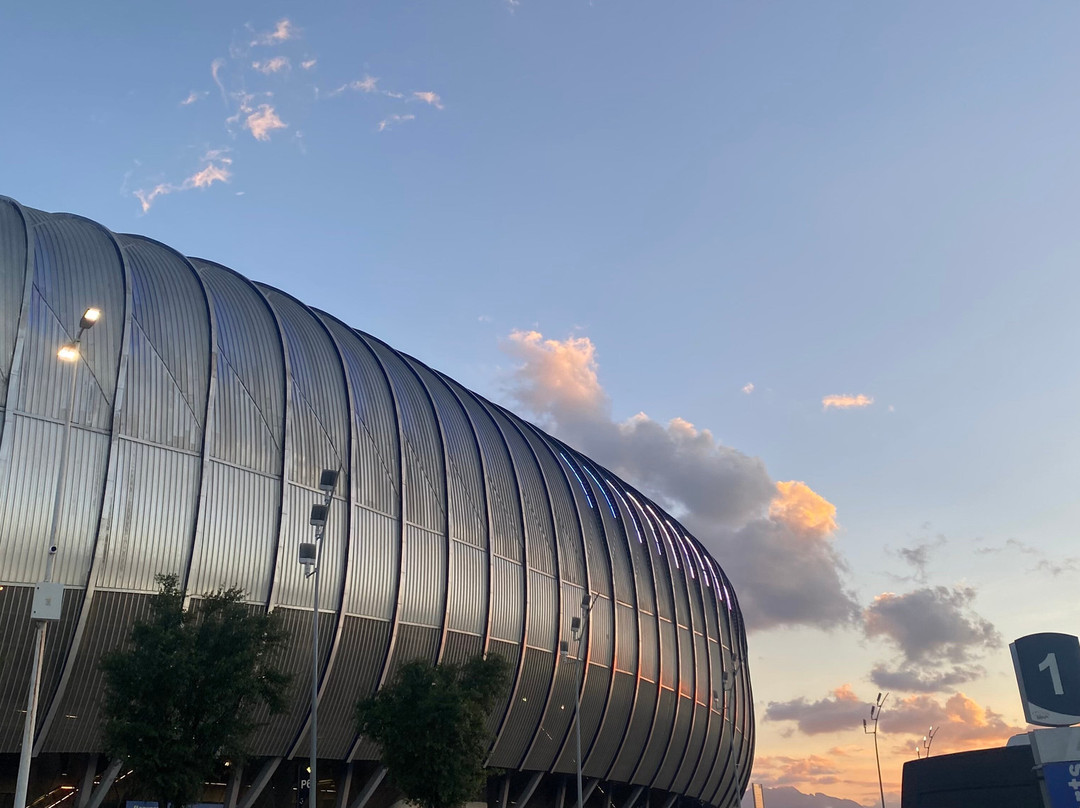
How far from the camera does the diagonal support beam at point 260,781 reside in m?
34.5

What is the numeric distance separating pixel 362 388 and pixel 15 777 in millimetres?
18800

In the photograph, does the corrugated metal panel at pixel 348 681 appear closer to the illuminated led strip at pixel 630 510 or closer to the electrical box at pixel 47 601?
the electrical box at pixel 47 601

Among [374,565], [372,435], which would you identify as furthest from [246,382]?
[374,565]

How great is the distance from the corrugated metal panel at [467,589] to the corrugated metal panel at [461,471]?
65cm

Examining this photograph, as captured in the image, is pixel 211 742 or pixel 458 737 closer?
pixel 211 742

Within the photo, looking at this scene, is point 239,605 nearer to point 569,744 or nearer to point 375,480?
point 375,480

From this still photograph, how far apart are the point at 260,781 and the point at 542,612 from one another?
52.8 feet

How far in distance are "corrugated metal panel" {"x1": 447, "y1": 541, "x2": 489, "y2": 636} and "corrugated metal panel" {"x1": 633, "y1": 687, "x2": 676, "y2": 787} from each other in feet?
67.2

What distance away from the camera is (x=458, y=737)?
3138 centimetres

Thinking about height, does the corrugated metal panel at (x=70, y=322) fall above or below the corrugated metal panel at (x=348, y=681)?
above

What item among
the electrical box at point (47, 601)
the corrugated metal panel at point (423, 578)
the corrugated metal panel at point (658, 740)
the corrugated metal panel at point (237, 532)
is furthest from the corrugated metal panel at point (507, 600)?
the electrical box at point (47, 601)

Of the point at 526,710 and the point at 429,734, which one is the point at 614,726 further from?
the point at 429,734

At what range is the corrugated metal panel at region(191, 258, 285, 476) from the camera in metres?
33.5

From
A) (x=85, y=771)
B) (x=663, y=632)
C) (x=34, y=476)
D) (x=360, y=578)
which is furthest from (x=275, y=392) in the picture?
(x=663, y=632)
